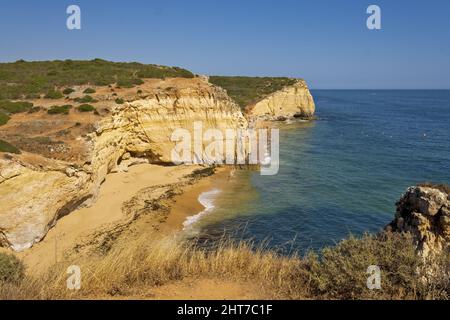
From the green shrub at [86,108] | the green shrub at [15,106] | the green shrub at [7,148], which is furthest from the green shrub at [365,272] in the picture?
the green shrub at [15,106]

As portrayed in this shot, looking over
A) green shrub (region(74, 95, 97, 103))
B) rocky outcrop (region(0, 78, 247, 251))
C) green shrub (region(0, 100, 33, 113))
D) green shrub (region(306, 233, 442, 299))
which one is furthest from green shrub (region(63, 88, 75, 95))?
green shrub (region(306, 233, 442, 299))

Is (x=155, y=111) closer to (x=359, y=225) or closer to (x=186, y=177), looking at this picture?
(x=186, y=177)

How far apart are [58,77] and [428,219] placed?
35550 millimetres

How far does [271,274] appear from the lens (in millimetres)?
8422

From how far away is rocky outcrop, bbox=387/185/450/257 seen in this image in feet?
36.5

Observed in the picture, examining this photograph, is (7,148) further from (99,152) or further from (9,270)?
(9,270)

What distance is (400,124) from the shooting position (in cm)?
6650

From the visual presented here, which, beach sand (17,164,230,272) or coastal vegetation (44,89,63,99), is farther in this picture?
coastal vegetation (44,89,63,99)

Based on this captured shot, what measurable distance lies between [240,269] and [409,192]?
23.9ft

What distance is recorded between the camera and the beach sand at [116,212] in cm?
1597

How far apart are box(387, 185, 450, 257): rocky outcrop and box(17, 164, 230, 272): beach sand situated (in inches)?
457

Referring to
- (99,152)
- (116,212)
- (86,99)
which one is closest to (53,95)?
(86,99)

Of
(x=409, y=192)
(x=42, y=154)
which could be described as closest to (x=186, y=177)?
(x=42, y=154)

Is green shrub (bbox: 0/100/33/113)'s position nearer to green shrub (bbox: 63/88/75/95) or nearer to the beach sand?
green shrub (bbox: 63/88/75/95)
